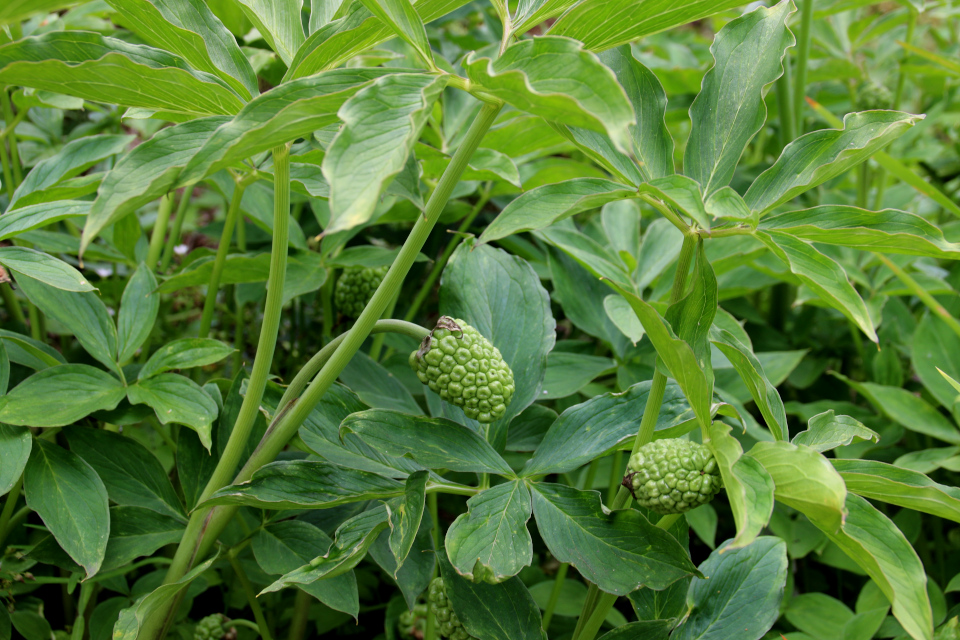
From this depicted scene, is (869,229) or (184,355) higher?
(869,229)

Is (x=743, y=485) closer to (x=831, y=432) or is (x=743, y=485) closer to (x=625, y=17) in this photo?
(x=831, y=432)

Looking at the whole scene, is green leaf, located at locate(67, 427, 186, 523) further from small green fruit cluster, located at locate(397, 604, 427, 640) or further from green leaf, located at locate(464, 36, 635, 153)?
green leaf, located at locate(464, 36, 635, 153)

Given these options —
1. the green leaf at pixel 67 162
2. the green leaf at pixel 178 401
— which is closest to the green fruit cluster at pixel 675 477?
the green leaf at pixel 178 401

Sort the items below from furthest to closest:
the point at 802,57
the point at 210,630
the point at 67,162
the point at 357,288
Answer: the point at 802,57 → the point at 357,288 → the point at 67,162 → the point at 210,630

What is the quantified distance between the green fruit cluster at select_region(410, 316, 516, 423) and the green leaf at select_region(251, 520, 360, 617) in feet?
0.71

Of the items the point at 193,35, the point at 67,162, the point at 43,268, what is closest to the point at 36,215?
the point at 43,268

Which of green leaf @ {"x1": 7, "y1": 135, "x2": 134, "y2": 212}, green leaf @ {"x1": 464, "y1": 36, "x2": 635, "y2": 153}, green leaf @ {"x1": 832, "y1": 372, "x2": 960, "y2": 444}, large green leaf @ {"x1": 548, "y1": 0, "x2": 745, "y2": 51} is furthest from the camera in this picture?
green leaf @ {"x1": 832, "y1": 372, "x2": 960, "y2": 444}

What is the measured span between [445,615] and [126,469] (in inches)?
16.0

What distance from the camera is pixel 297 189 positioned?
2.63 feet

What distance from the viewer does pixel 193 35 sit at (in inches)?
24.1

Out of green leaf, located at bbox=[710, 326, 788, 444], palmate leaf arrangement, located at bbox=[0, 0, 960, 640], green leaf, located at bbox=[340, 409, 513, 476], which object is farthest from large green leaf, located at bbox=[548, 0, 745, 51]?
green leaf, located at bbox=[340, 409, 513, 476]

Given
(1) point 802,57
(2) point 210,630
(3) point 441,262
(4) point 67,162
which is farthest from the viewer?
(1) point 802,57

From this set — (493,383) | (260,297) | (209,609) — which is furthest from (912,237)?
(209,609)

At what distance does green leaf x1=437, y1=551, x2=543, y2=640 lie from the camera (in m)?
0.66
